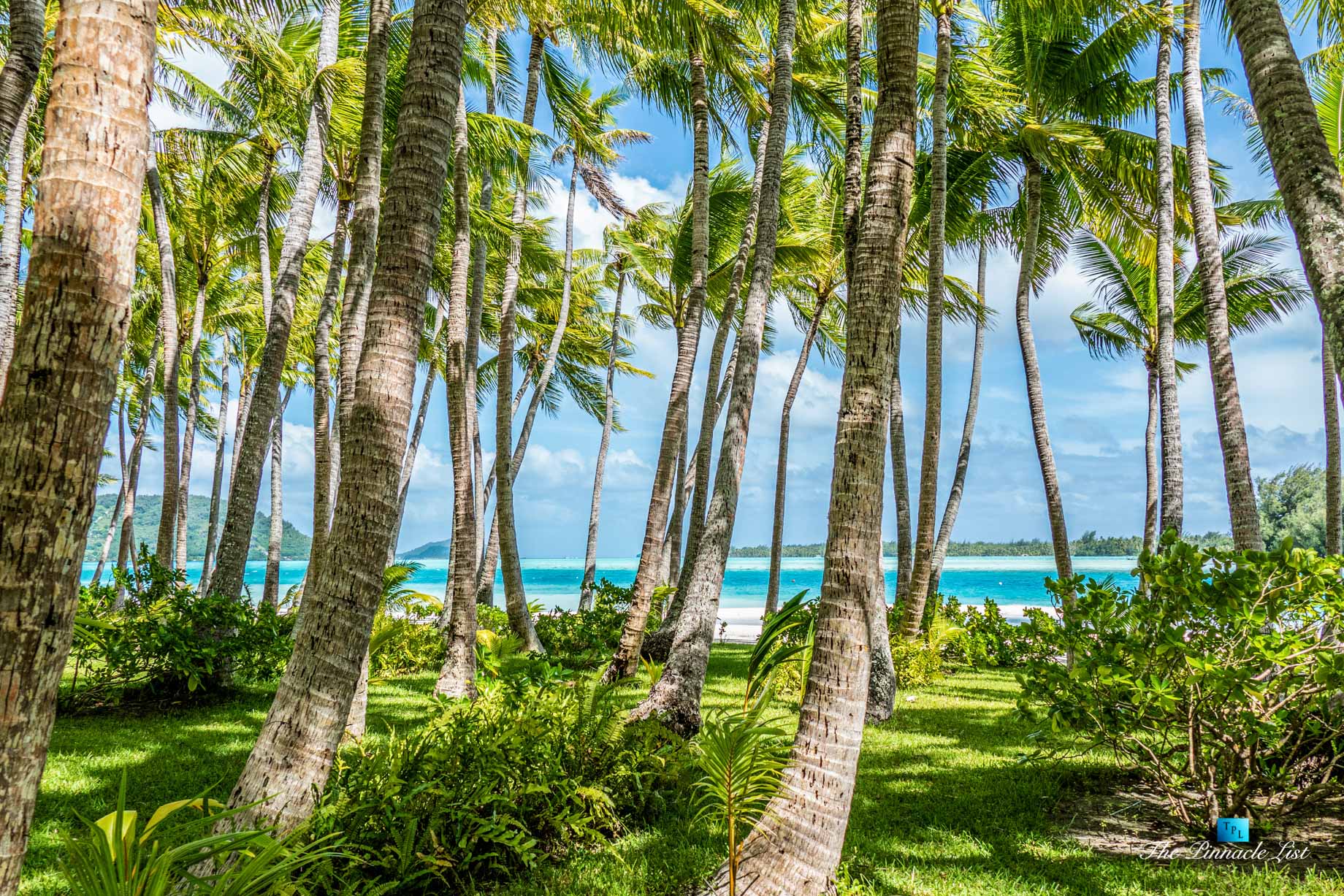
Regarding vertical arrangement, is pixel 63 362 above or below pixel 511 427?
below

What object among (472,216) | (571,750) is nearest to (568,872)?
(571,750)

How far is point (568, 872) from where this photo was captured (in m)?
3.52

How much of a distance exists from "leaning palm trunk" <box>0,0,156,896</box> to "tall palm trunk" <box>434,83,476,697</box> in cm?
522

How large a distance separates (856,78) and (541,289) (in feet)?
47.8

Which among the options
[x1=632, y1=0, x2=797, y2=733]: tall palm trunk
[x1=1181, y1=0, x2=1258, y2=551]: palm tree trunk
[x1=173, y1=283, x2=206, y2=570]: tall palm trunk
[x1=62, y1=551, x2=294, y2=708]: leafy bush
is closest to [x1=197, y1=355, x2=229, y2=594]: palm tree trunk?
[x1=173, y1=283, x2=206, y2=570]: tall palm trunk

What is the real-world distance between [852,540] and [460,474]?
5.55 m

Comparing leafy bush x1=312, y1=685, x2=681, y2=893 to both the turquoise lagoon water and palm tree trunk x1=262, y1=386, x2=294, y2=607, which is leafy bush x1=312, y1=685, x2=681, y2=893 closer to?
palm tree trunk x1=262, y1=386, x2=294, y2=607

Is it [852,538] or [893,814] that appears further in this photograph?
[893,814]

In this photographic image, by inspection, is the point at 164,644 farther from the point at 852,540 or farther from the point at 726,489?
the point at 852,540

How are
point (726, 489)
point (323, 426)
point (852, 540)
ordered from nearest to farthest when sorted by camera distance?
point (852, 540), point (323, 426), point (726, 489)

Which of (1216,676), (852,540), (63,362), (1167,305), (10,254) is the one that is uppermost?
(1167,305)

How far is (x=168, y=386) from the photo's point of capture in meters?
10.1

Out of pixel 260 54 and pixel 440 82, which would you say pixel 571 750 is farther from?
pixel 260 54

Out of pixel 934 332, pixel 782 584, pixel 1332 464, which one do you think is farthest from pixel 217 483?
pixel 782 584
